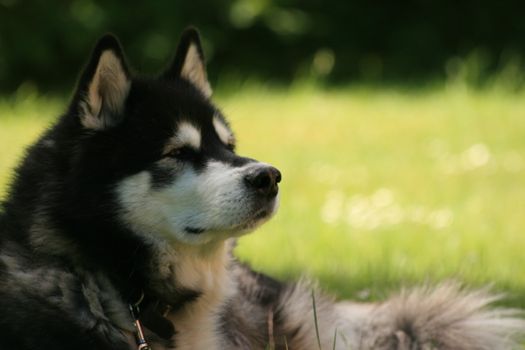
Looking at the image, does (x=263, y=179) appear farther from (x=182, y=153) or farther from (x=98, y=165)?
(x=98, y=165)

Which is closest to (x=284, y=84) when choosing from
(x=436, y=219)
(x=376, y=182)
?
(x=376, y=182)

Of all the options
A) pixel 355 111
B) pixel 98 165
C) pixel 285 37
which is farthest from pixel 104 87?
pixel 285 37

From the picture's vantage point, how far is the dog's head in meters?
3.32

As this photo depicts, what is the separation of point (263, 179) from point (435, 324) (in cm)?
126

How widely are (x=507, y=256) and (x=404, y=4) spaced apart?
8489 mm

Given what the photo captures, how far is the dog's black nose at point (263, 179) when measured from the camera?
11.0ft

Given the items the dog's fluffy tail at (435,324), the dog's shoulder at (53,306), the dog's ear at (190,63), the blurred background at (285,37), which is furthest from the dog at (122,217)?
the blurred background at (285,37)

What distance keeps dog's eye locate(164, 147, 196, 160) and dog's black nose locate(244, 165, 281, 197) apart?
233mm

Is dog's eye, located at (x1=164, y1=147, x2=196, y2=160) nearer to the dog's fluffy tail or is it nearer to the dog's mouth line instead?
the dog's mouth line

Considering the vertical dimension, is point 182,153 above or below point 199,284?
above

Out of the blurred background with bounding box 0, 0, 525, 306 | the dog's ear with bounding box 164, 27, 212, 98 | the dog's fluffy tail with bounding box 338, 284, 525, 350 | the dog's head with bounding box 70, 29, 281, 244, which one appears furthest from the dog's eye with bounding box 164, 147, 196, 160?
the dog's fluffy tail with bounding box 338, 284, 525, 350

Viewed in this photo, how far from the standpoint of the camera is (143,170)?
336cm

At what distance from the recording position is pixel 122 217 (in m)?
3.32

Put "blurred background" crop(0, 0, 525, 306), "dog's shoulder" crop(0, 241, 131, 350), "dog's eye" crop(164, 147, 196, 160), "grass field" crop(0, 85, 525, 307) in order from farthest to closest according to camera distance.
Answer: "blurred background" crop(0, 0, 525, 306) → "grass field" crop(0, 85, 525, 307) → "dog's eye" crop(164, 147, 196, 160) → "dog's shoulder" crop(0, 241, 131, 350)
